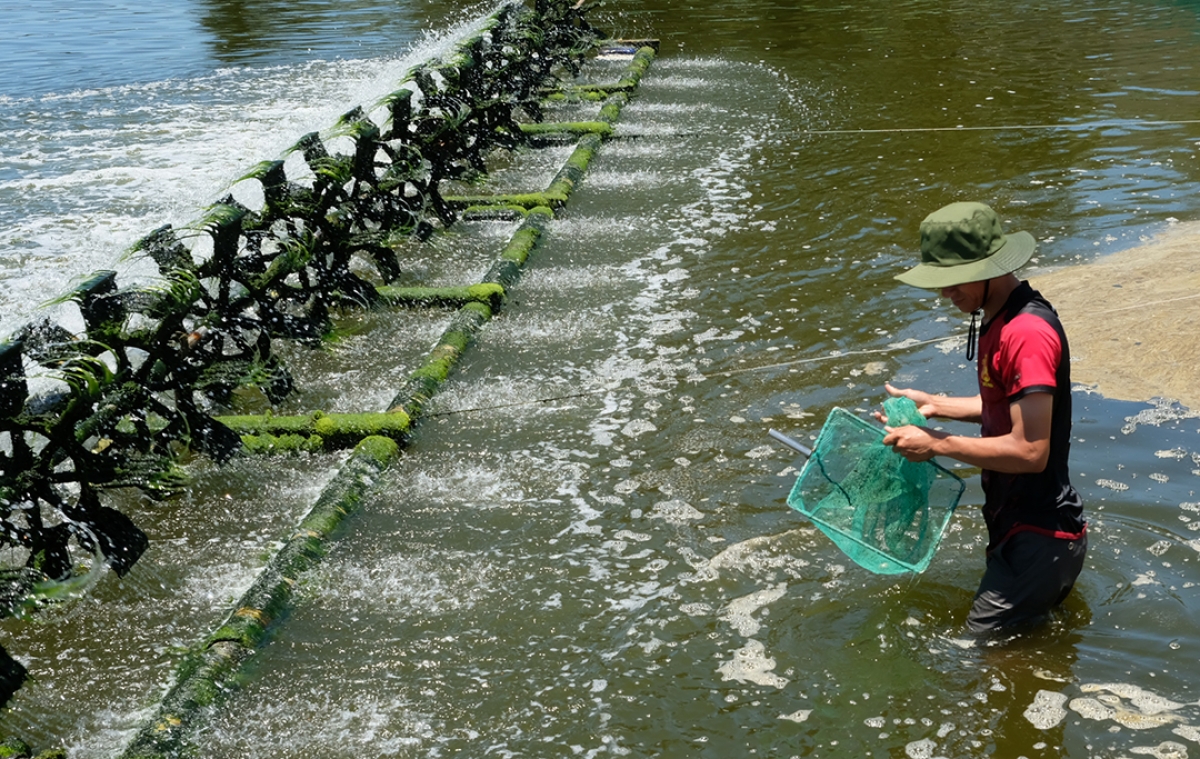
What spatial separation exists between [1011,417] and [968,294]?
0.43 meters

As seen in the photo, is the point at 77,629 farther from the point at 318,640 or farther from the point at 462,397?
the point at 462,397

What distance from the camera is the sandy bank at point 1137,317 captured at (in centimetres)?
687

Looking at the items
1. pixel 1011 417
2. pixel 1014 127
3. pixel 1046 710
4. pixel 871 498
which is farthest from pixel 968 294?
pixel 1014 127

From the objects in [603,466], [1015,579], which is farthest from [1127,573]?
[603,466]

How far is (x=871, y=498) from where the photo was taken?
461 cm

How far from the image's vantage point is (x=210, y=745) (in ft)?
14.7

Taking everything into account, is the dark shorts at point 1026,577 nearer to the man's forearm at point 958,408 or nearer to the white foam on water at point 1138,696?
the white foam on water at point 1138,696

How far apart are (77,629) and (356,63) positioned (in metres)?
14.7

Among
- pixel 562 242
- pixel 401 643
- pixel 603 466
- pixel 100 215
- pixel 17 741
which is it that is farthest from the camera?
pixel 100 215

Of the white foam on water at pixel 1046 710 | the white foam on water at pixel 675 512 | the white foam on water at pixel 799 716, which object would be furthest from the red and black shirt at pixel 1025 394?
the white foam on water at pixel 675 512

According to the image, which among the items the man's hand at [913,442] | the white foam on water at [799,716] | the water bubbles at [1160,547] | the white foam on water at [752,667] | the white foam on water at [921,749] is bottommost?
the white foam on water at [752,667]

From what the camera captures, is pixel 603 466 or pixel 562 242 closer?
pixel 603 466

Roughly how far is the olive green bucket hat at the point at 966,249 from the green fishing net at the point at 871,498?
2.15 feet

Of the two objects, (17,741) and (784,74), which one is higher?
(17,741)
